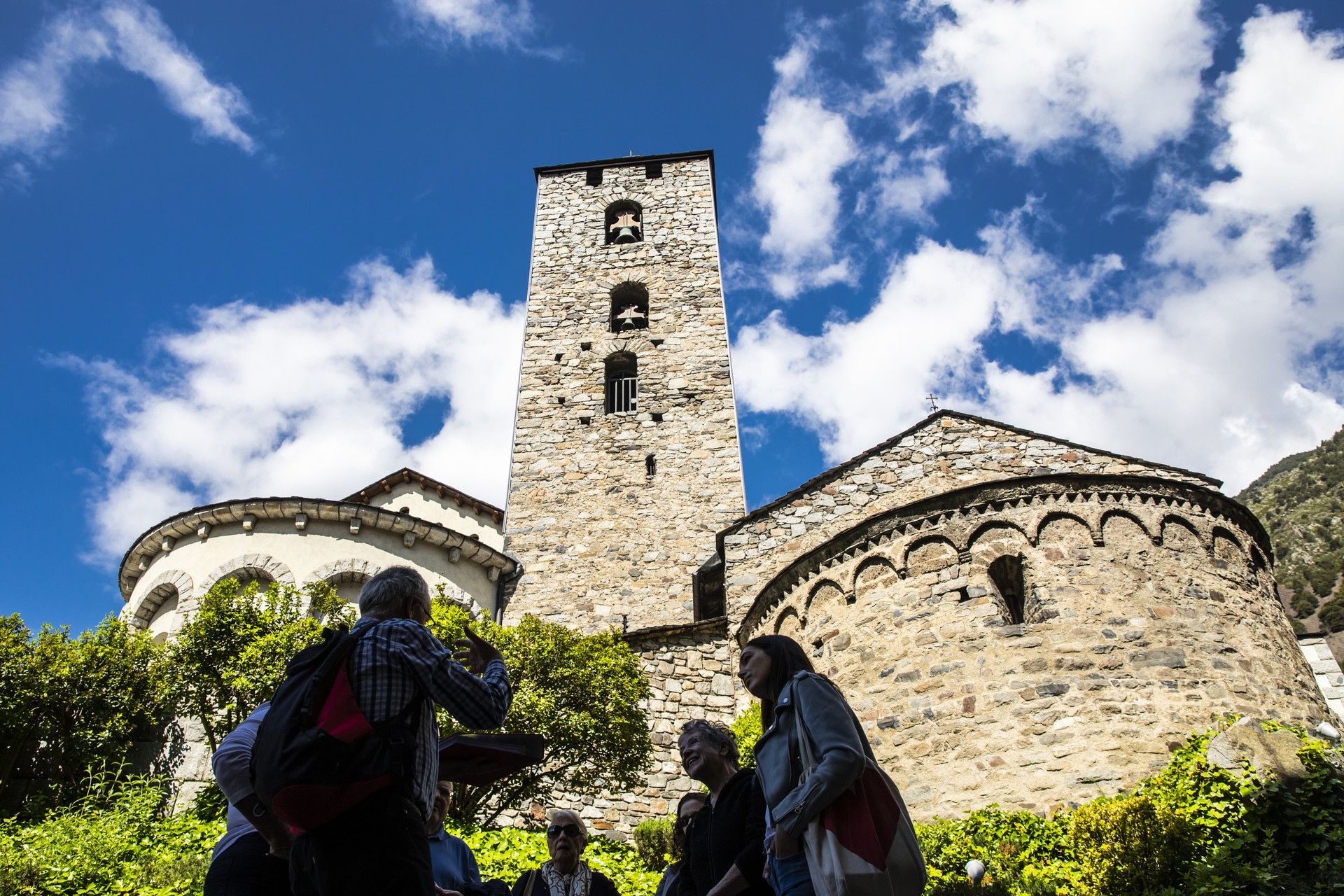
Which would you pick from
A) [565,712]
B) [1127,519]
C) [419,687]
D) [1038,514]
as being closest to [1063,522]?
[1038,514]

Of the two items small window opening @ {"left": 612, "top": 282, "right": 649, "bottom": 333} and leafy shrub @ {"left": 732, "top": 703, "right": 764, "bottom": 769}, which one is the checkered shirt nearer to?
leafy shrub @ {"left": 732, "top": 703, "right": 764, "bottom": 769}

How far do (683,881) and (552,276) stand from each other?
65.7 feet

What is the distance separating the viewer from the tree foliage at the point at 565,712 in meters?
10.0

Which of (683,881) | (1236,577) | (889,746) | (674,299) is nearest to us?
(683,881)

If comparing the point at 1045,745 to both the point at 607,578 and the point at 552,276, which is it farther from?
the point at 552,276

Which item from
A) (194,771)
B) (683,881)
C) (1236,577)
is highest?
A: (1236,577)

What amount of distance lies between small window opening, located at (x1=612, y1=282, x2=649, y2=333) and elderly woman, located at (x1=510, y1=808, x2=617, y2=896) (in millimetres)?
16987

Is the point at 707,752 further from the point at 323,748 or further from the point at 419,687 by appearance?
the point at 323,748

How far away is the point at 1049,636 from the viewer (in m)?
8.53

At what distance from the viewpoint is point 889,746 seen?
8.80 metres

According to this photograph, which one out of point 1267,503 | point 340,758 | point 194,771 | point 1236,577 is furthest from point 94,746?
point 1267,503

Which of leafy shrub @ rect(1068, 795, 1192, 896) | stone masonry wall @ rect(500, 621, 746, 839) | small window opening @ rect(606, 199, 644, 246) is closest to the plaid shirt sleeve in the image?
leafy shrub @ rect(1068, 795, 1192, 896)

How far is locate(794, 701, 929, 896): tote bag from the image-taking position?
110 inches

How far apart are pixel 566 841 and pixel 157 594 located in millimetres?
12484
